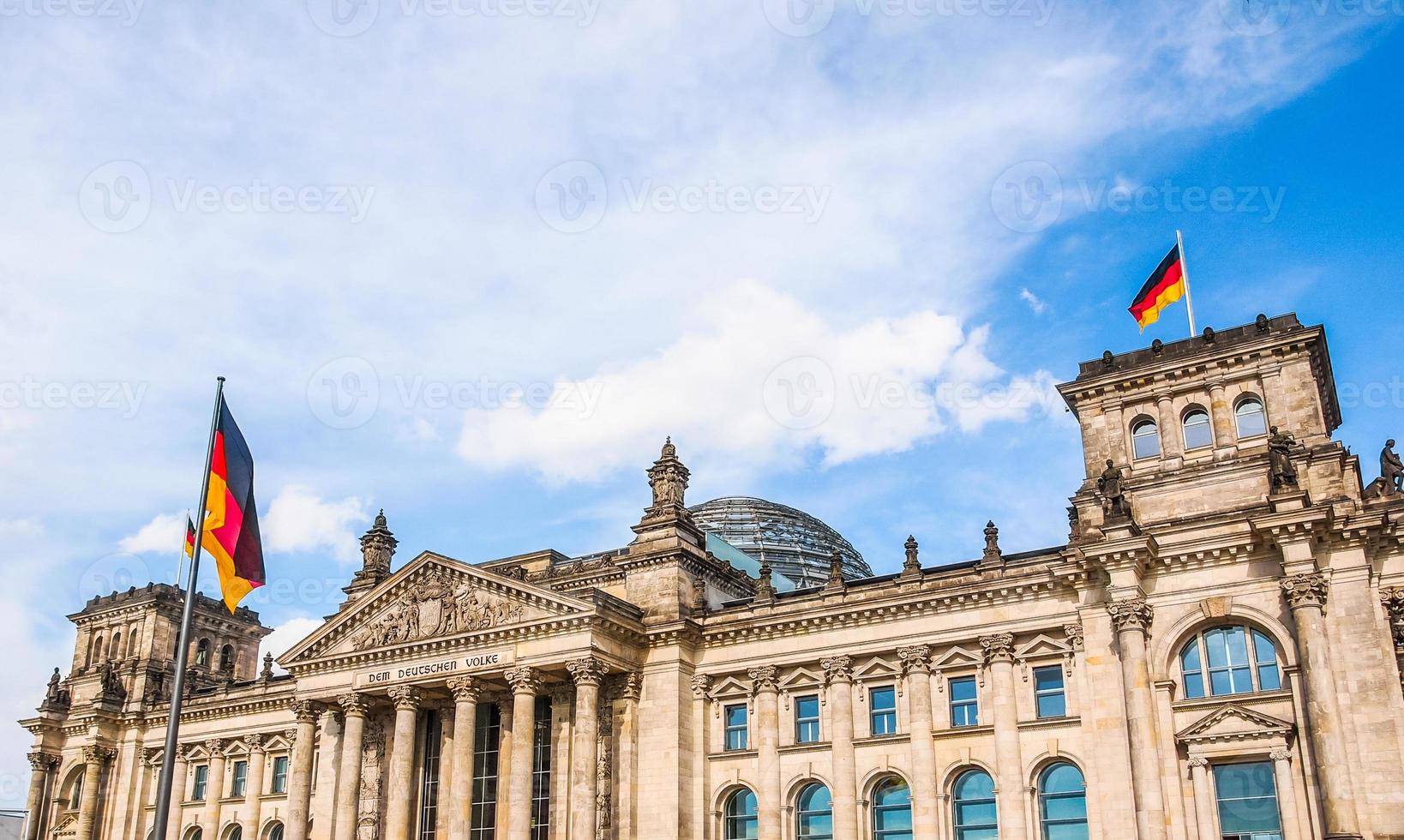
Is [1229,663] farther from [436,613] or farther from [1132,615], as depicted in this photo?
[436,613]

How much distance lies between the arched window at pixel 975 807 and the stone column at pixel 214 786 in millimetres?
40243

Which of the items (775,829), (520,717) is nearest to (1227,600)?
(775,829)

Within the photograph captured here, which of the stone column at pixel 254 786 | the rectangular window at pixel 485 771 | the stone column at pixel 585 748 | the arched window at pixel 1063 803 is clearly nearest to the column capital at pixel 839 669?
the arched window at pixel 1063 803

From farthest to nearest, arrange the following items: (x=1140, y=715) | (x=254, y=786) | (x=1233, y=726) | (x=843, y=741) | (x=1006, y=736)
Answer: (x=254, y=786) < (x=843, y=741) < (x=1006, y=736) < (x=1140, y=715) < (x=1233, y=726)

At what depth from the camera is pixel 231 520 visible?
30.4m

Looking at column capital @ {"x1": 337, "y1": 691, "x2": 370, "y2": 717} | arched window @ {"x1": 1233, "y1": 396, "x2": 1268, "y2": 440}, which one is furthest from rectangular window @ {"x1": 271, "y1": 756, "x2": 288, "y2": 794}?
arched window @ {"x1": 1233, "y1": 396, "x2": 1268, "y2": 440}

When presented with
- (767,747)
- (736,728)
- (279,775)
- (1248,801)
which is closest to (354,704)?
(279,775)

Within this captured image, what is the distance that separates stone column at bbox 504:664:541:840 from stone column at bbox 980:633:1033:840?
56.7 ft

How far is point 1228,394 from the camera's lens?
43344mm

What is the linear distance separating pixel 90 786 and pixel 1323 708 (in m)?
61.4

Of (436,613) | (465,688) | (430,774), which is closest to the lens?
(465,688)

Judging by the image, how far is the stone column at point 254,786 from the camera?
209 feet

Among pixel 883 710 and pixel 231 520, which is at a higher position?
pixel 231 520

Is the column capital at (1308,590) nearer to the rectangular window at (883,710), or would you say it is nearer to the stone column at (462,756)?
the rectangular window at (883,710)
